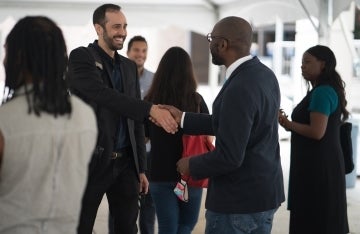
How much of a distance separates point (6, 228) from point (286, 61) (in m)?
28.8

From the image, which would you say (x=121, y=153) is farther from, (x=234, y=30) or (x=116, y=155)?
(x=234, y=30)

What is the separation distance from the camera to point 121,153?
3074 mm

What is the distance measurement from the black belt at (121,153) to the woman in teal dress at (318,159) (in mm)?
1214

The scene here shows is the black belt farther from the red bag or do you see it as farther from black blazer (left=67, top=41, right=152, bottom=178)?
the red bag

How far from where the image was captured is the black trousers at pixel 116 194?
2971mm

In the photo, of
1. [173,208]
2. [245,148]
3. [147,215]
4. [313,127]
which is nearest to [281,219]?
[147,215]

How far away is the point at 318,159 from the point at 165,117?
1374mm

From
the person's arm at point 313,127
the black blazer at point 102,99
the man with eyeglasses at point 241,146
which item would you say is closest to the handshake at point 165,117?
the black blazer at point 102,99

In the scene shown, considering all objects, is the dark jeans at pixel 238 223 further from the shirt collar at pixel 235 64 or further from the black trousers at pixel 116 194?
the black trousers at pixel 116 194

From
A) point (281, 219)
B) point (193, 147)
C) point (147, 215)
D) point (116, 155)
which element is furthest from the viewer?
point (281, 219)

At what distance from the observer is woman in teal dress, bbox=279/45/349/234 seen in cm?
373

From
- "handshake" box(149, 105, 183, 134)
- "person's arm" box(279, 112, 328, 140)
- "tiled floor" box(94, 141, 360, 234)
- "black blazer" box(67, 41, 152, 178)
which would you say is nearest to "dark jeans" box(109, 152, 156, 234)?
"tiled floor" box(94, 141, 360, 234)

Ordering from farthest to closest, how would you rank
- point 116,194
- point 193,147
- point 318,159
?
point 318,159
point 193,147
point 116,194

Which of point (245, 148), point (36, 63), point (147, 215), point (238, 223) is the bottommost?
point (147, 215)
